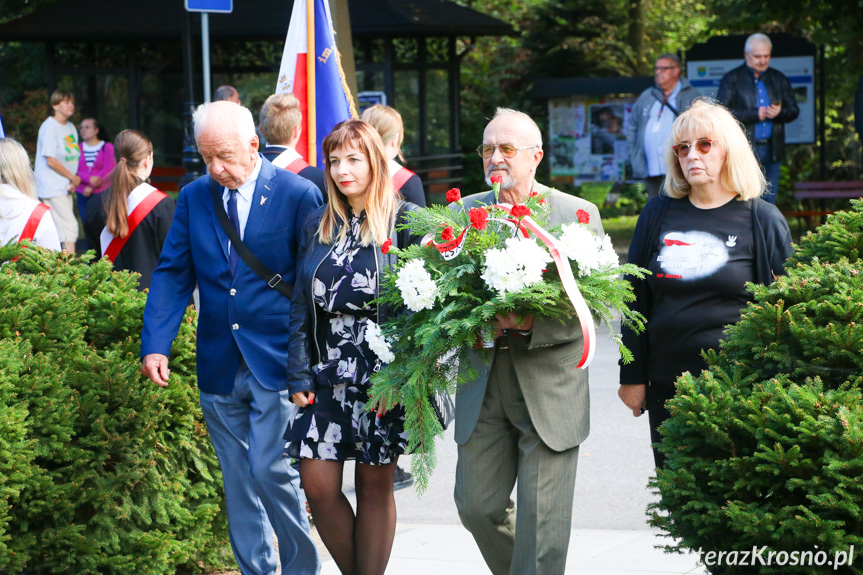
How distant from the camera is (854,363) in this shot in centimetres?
327

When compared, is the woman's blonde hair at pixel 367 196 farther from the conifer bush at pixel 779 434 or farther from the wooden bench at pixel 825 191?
the wooden bench at pixel 825 191

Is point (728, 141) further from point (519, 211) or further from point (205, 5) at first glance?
point (205, 5)

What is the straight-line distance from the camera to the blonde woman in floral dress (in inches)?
176

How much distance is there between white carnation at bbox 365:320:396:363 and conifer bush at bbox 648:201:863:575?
108cm

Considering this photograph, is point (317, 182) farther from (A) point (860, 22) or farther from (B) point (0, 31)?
(B) point (0, 31)

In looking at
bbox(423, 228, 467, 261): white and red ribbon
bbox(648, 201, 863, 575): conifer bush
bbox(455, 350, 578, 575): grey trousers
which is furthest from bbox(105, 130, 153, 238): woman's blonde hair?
bbox(648, 201, 863, 575): conifer bush

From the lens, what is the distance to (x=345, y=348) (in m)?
4.48

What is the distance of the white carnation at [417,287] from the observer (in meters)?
3.80

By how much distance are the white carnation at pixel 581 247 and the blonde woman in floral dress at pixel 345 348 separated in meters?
0.82

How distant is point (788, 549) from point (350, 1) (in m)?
17.8

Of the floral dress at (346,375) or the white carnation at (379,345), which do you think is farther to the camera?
the floral dress at (346,375)

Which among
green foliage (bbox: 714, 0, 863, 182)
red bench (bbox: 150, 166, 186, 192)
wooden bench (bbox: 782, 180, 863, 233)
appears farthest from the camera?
red bench (bbox: 150, 166, 186, 192)

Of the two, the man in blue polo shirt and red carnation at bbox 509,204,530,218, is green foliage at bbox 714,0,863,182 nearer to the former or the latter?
the man in blue polo shirt

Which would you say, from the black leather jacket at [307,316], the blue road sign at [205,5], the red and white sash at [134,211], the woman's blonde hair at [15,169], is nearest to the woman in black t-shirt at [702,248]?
the black leather jacket at [307,316]
